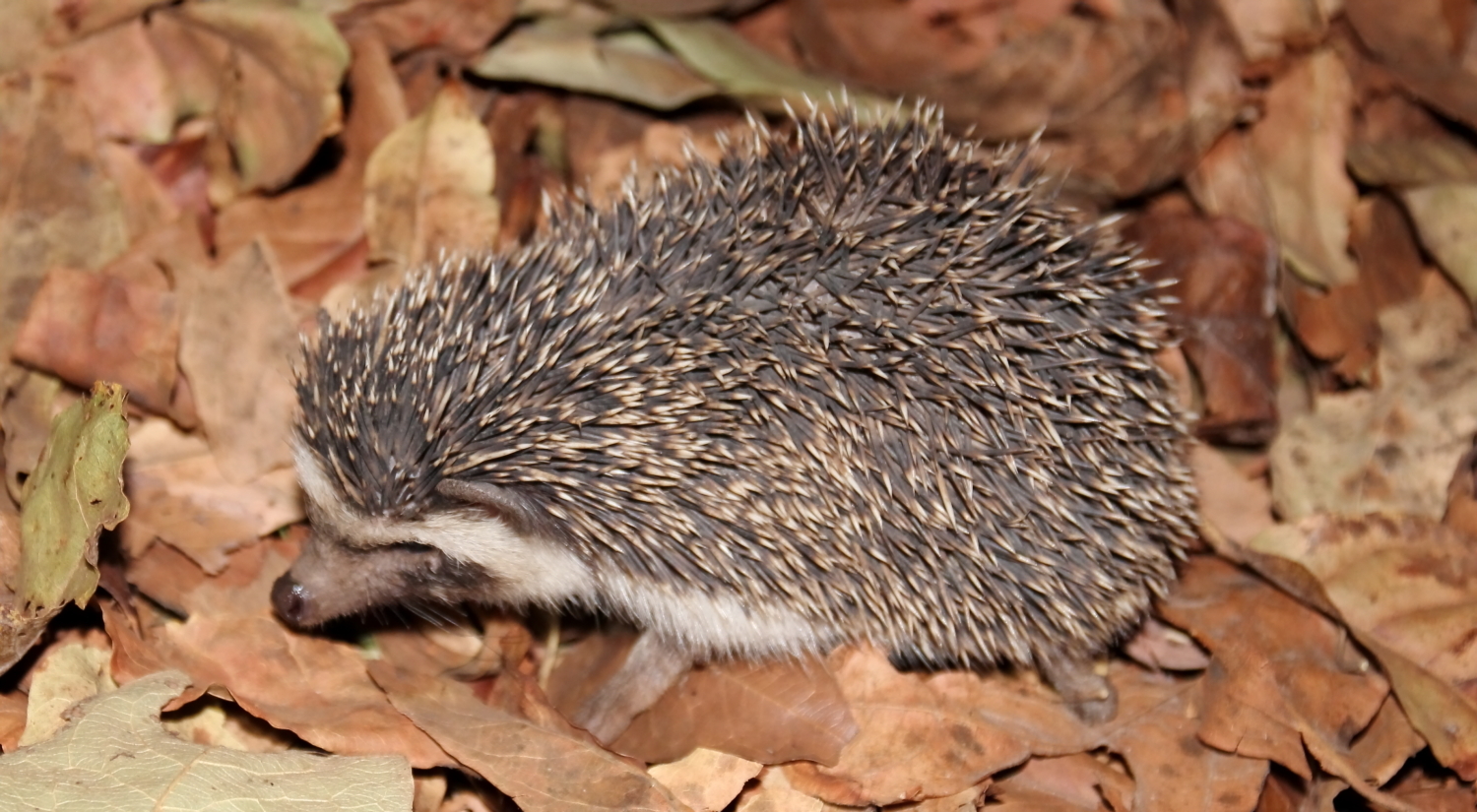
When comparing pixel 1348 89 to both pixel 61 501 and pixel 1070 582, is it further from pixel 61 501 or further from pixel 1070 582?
pixel 61 501

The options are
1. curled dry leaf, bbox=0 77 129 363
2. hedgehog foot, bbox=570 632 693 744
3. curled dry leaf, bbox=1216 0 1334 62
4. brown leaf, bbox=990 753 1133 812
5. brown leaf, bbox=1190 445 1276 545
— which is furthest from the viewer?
curled dry leaf, bbox=1216 0 1334 62

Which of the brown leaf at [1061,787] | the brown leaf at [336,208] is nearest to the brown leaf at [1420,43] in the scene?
the brown leaf at [1061,787]

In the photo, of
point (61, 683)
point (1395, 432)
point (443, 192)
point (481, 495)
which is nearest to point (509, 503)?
point (481, 495)

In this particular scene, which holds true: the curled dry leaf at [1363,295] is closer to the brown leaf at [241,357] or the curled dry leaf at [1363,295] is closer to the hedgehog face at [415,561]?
the hedgehog face at [415,561]

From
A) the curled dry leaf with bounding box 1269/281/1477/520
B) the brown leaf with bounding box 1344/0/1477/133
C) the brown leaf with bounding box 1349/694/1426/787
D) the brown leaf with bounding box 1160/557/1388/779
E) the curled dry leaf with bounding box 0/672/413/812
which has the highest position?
the brown leaf with bounding box 1344/0/1477/133

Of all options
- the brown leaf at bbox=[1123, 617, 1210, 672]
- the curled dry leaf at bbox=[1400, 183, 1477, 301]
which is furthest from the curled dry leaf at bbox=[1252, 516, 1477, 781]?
the curled dry leaf at bbox=[1400, 183, 1477, 301]

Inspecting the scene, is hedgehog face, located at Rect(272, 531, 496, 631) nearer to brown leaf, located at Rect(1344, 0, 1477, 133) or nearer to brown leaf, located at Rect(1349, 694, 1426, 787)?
brown leaf, located at Rect(1349, 694, 1426, 787)

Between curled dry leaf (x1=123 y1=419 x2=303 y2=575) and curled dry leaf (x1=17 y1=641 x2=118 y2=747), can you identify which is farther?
curled dry leaf (x1=123 y1=419 x2=303 y2=575)
